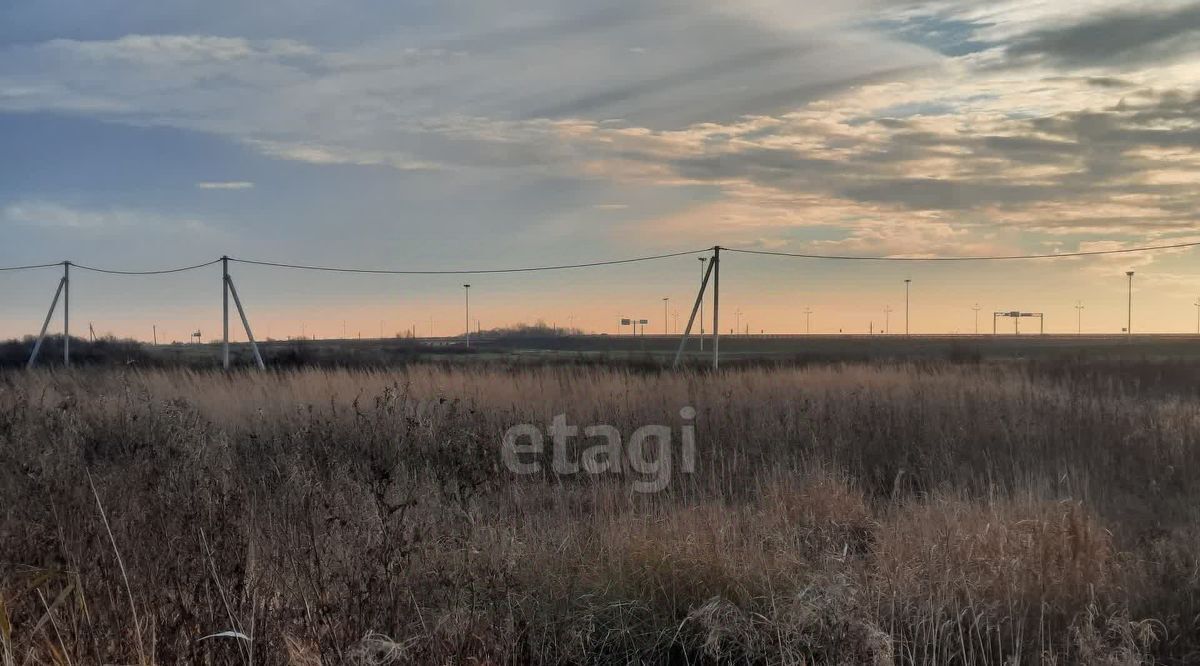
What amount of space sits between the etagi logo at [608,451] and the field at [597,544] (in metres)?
0.06

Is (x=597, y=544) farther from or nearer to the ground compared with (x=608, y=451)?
nearer to the ground

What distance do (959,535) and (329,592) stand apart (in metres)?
4.18

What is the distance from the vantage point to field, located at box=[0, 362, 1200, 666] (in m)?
4.21

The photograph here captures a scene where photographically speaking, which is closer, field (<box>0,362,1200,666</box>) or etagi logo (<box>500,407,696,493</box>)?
field (<box>0,362,1200,666</box>)

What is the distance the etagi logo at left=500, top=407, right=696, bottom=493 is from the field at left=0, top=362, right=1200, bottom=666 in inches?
2.4

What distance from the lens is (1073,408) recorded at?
12.7 meters

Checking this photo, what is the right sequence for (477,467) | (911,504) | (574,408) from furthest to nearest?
(574,408)
(477,467)
(911,504)

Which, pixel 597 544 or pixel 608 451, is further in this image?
pixel 608 451

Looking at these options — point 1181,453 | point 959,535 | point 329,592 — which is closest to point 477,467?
point 329,592

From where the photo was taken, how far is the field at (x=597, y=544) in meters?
4.21

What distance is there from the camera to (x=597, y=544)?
5.98 m

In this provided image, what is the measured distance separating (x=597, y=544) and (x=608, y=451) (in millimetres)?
4326

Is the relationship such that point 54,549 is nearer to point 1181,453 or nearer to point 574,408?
point 574,408

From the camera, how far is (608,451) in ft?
33.8
